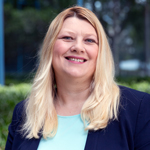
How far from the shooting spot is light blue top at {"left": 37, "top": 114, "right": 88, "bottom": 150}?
6.59 ft

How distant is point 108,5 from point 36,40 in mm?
6092

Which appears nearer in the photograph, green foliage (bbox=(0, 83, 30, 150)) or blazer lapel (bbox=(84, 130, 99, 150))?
blazer lapel (bbox=(84, 130, 99, 150))

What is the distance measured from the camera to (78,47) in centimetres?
209

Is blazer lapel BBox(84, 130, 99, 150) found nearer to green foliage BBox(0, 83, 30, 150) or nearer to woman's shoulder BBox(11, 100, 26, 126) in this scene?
woman's shoulder BBox(11, 100, 26, 126)

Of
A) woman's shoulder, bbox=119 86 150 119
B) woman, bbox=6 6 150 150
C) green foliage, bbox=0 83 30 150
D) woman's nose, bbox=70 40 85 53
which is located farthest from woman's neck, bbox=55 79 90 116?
green foliage, bbox=0 83 30 150

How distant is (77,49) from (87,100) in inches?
17.0

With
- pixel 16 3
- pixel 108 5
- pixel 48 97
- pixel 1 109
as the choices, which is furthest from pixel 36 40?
pixel 48 97

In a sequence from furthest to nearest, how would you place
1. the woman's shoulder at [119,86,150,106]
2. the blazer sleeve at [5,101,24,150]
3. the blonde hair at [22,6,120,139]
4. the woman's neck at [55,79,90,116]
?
1. the blazer sleeve at [5,101,24,150]
2. the woman's neck at [55,79,90,116]
3. the blonde hair at [22,6,120,139]
4. the woman's shoulder at [119,86,150,106]

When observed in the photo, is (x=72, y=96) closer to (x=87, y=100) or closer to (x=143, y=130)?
(x=87, y=100)

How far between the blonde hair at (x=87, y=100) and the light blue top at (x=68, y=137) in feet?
0.16

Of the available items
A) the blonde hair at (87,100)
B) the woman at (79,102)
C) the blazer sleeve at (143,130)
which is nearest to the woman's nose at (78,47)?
the woman at (79,102)

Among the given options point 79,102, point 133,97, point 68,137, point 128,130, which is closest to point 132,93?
point 133,97

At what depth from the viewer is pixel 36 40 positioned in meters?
20.0

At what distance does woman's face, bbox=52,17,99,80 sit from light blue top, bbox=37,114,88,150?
1.24 feet
